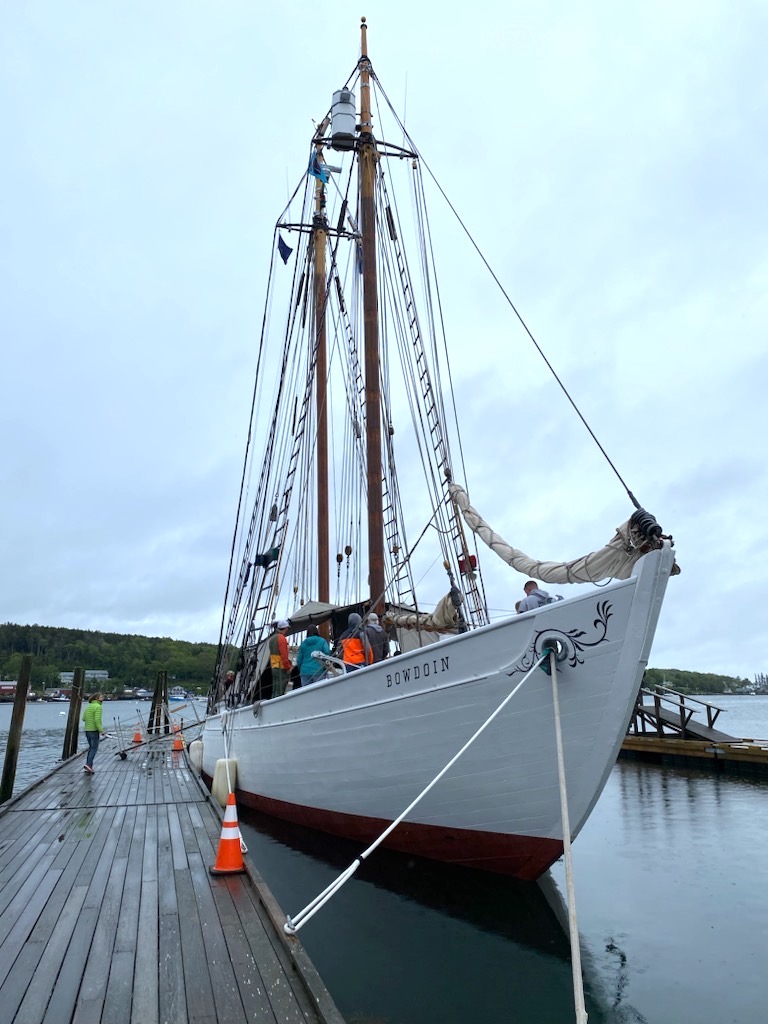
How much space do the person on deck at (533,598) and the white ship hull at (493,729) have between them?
28.4 inches

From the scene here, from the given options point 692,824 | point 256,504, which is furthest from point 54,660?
point 692,824

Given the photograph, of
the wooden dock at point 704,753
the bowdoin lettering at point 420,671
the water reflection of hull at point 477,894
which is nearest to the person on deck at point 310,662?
the water reflection of hull at point 477,894

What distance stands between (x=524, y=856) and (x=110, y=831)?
15.3ft

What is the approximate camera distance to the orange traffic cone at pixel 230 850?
5965 millimetres

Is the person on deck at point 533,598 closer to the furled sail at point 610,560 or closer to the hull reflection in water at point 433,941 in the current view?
the furled sail at point 610,560

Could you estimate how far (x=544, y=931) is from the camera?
6309 millimetres

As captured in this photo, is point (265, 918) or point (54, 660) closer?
point (265, 918)

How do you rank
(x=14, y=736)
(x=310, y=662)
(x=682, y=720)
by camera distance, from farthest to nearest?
(x=682, y=720), (x=14, y=736), (x=310, y=662)

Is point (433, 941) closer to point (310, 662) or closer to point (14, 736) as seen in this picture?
point (310, 662)

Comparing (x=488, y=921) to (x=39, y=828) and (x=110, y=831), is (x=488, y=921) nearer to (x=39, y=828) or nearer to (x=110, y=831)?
(x=110, y=831)

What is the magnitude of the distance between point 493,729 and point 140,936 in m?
3.25

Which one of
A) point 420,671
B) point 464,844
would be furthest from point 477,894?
point 420,671

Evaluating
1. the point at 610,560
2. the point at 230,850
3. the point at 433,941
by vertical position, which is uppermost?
the point at 610,560

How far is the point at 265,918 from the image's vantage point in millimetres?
4793
